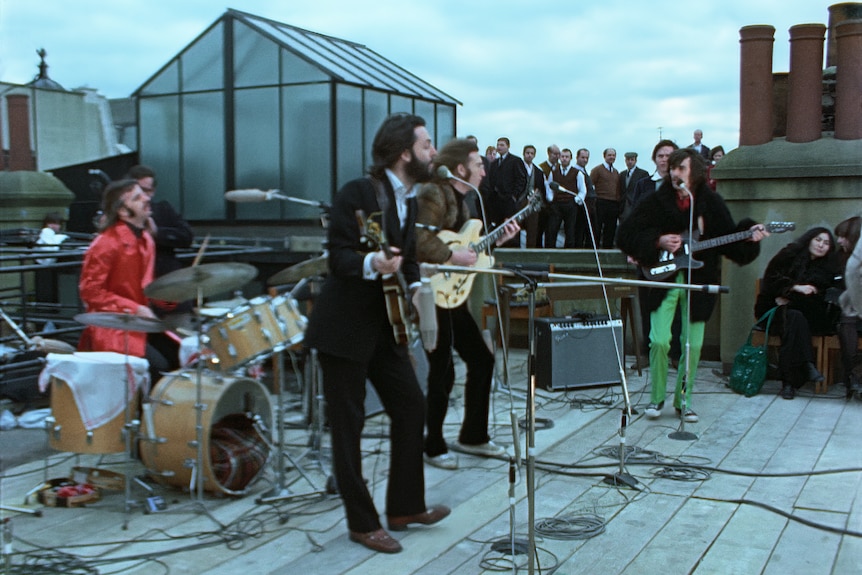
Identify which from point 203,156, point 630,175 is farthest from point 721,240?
point 203,156

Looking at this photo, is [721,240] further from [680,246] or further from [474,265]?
[474,265]

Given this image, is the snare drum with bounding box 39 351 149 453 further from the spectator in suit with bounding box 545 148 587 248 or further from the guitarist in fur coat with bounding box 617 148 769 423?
the spectator in suit with bounding box 545 148 587 248

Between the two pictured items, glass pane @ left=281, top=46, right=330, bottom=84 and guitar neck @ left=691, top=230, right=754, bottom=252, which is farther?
glass pane @ left=281, top=46, right=330, bottom=84

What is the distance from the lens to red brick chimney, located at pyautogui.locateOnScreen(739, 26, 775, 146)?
29.4ft

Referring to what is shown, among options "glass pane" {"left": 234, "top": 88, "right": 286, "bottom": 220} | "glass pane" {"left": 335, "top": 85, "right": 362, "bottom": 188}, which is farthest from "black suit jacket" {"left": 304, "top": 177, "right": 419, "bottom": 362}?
"glass pane" {"left": 234, "top": 88, "right": 286, "bottom": 220}

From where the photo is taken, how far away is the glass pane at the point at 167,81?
655 inches

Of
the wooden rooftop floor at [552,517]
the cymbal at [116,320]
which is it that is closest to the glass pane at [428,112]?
the wooden rooftop floor at [552,517]

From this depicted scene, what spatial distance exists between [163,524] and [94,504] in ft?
2.08

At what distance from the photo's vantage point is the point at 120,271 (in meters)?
5.84

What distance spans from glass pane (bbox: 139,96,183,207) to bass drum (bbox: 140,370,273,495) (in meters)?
11.8

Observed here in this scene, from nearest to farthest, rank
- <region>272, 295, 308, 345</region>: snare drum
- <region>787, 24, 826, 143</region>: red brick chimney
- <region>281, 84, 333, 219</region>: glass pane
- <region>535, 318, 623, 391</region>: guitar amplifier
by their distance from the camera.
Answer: <region>272, 295, 308, 345</region>: snare drum < <region>535, 318, 623, 391</region>: guitar amplifier < <region>787, 24, 826, 143</region>: red brick chimney < <region>281, 84, 333, 219</region>: glass pane

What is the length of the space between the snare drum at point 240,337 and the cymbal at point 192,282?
0.34 meters

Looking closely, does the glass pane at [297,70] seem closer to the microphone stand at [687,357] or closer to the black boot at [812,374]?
the microphone stand at [687,357]

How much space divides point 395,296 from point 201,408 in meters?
1.43
